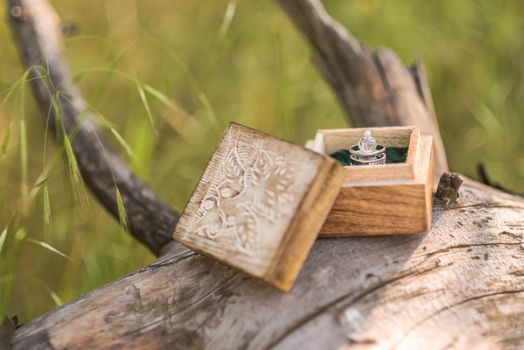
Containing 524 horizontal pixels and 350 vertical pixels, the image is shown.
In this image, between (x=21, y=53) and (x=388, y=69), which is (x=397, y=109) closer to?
(x=388, y=69)

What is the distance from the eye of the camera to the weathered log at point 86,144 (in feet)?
5.49

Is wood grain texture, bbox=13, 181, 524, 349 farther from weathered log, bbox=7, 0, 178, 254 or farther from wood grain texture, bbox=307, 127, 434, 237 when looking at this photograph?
weathered log, bbox=7, 0, 178, 254

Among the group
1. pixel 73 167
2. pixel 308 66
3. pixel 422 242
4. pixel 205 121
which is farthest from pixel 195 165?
pixel 422 242

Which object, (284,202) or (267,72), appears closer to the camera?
(284,202)

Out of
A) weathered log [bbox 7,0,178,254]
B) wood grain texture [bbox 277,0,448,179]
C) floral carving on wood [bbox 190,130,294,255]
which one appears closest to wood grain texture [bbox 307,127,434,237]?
floral carving on wood [bbox 190,130,294,255]

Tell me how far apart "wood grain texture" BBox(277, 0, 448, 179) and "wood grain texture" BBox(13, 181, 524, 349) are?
0.74 meters

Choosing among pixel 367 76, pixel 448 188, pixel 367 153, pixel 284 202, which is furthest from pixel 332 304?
pixel 367 76

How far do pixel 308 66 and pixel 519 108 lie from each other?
2.83 feet

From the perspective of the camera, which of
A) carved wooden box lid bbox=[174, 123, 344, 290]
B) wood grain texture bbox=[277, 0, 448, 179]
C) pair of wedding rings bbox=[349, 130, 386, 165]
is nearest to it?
carved wooden box lid bbox=[174, 123, 344, 290]

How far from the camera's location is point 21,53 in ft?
5.84

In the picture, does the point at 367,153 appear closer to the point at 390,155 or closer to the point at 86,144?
the point at 390,155

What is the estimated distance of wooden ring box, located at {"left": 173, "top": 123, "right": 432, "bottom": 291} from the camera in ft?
3.53

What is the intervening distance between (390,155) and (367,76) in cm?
68

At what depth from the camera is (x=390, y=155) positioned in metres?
1.39
